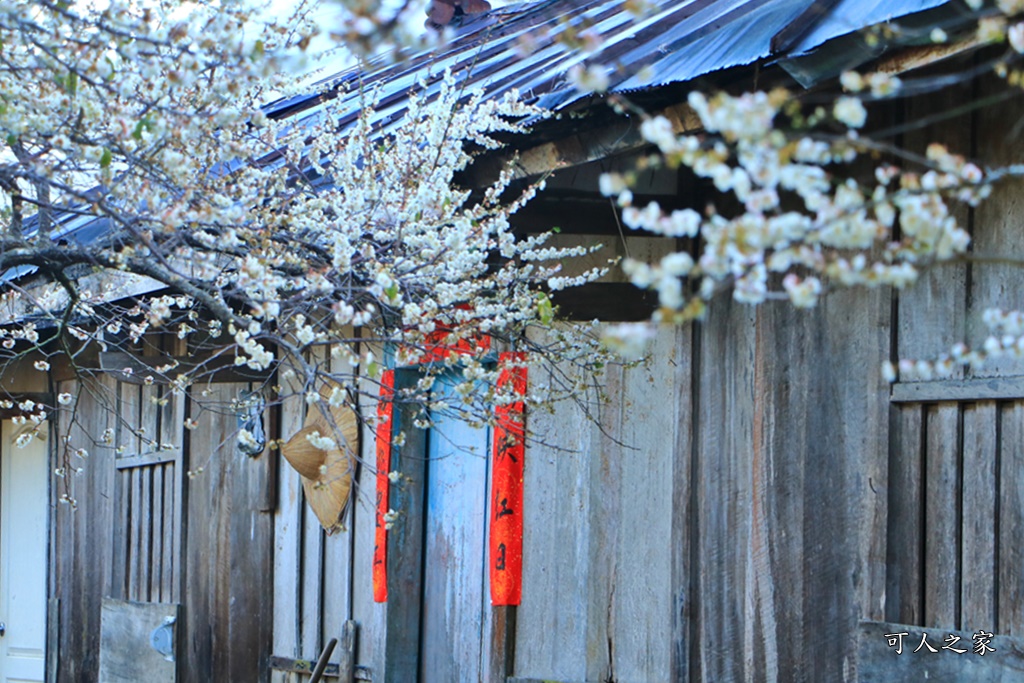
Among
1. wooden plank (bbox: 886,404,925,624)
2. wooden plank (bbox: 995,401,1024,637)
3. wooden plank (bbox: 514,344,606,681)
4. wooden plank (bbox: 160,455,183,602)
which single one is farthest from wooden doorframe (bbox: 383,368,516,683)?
wooden plank (bbox: 995,401,1024,637)

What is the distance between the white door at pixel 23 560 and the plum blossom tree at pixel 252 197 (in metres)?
5.66

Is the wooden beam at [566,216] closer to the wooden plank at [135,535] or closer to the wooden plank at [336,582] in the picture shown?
the wooden plank at [336,582]

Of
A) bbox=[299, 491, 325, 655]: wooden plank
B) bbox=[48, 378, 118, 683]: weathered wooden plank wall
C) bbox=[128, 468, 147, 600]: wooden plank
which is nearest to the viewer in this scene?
bbox=[299, 491, 325, 655]: wooden plank

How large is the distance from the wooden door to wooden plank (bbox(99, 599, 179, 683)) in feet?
7.86

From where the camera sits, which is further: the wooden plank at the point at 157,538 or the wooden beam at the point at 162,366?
the wooden plank at the point at 157,538

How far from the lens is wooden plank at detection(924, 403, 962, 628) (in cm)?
369

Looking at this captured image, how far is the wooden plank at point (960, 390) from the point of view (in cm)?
350

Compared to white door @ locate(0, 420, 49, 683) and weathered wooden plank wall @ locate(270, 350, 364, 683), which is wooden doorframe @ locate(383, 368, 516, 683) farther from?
white door @ locate(0, 420, 49, 683)

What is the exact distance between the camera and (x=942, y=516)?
3734mm

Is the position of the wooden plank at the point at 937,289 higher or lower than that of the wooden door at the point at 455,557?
higher

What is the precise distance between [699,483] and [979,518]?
3.98ft

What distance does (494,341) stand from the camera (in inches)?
234

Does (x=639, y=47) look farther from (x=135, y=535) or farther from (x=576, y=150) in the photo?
(x=135, y=535)

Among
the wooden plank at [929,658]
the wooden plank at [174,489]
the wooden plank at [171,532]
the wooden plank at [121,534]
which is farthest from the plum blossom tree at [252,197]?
the wooden plank at [121,534]
